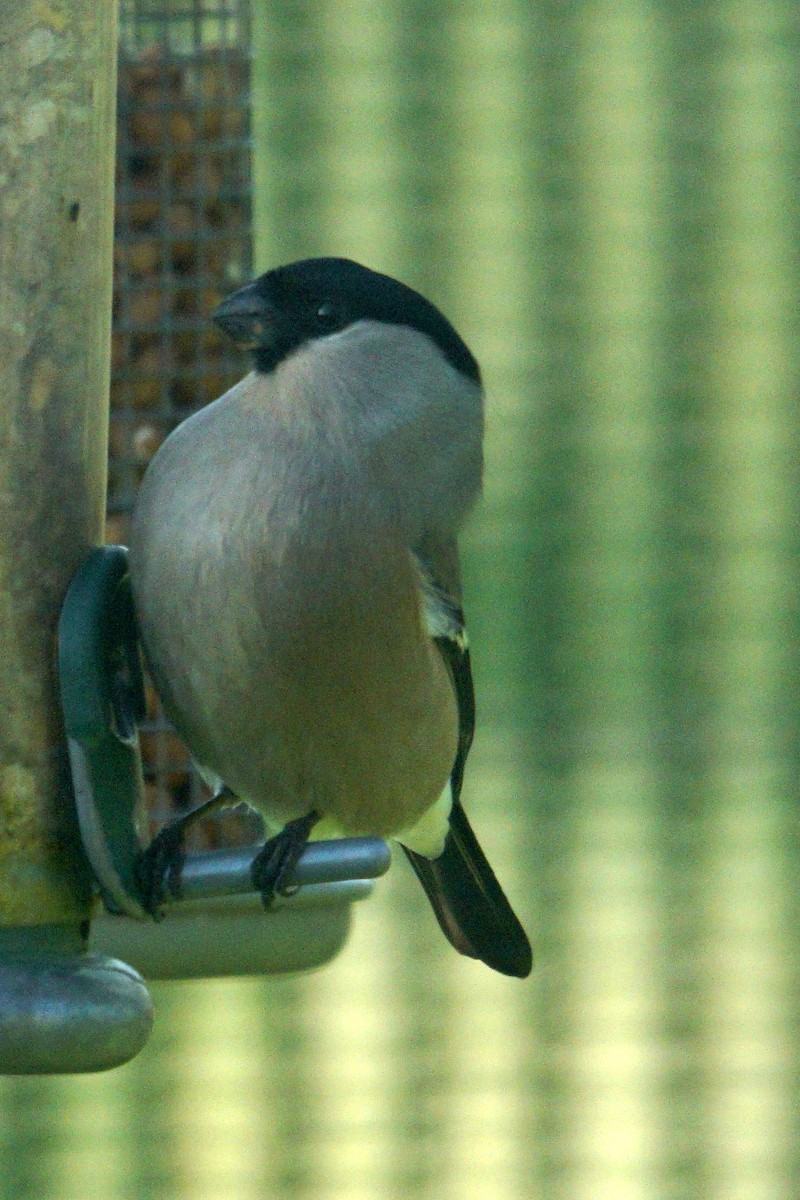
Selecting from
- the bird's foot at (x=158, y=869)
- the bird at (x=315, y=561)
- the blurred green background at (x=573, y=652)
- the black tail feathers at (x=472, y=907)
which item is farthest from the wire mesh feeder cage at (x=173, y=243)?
the bird's foot at (x=158, y=869)

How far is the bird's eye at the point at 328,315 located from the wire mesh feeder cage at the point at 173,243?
43.3 inches

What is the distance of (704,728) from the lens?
13.0 feet

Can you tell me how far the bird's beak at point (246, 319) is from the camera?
1.76 m

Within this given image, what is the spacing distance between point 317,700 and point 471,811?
224cm

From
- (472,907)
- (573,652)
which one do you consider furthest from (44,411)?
(573,652)

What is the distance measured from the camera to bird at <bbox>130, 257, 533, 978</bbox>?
1.61m

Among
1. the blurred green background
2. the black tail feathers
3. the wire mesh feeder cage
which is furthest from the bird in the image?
the blurred green background

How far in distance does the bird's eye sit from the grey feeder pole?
0.23 meters

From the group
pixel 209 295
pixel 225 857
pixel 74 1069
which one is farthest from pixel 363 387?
pixel 209 295

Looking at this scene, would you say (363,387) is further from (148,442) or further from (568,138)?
(568,138)

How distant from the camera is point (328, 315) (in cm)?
180

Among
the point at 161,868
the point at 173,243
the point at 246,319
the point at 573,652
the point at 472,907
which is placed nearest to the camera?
the point at 161,868

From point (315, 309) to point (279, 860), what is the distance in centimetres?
56

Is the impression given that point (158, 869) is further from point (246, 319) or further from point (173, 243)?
point (173, 243)
